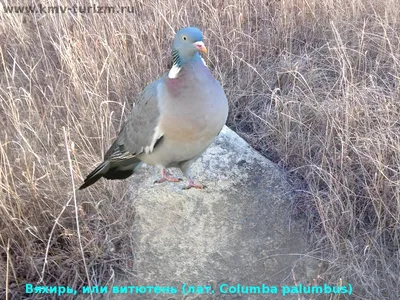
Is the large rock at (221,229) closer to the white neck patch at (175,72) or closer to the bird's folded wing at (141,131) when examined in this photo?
the bird's folded wing at (141,131)

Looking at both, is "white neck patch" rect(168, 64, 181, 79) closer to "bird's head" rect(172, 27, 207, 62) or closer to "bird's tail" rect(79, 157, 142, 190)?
"bird's head" rect(172, 27, 207, 62)

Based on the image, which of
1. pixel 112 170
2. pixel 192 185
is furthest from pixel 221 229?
pixel 112 170

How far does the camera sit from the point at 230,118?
308cm

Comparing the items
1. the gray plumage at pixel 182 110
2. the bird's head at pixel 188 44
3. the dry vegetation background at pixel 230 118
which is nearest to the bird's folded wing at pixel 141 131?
the gray plumage at pixel 182 110

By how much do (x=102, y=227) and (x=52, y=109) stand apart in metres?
0.88

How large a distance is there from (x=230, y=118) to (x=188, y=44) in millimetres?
1167

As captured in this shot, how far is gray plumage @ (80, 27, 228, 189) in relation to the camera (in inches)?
75.7

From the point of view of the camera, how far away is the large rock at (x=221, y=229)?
7.39ft

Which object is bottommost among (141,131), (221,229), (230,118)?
→ (221,229)

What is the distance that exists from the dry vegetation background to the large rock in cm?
9

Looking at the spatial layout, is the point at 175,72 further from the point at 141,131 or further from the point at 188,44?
the point at 141,131

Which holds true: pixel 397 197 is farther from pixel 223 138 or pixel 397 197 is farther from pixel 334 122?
pixel 223 138

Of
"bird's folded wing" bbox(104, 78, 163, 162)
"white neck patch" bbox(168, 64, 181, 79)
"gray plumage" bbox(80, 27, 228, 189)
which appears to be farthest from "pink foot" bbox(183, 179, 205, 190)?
"white neck patch" bbox(168, 64, 181, 79)

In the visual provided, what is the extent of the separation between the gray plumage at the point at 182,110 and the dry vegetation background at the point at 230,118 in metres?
0.36
